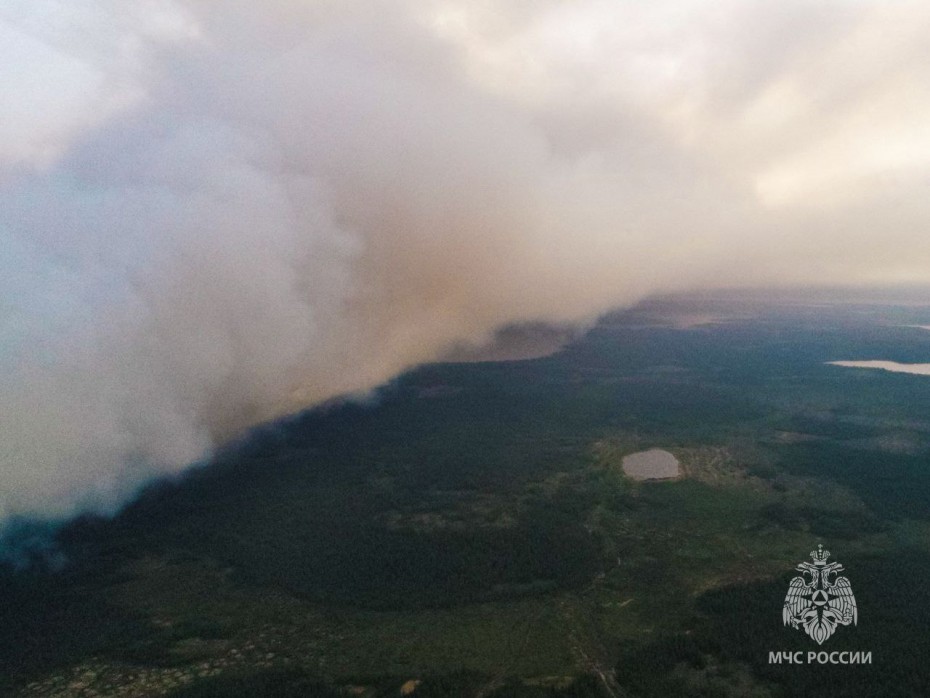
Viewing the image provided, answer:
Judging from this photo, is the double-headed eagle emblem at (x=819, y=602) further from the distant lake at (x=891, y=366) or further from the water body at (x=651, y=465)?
the distant lake at (x=891, y=366)

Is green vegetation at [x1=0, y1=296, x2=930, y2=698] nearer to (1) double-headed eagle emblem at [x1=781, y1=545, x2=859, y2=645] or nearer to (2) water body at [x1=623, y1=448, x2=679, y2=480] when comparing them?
(1) double-headed eagle emblem at [x1=781, y1=545, x2=859, y2=645]

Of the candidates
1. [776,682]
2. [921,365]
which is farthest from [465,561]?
[921,365]

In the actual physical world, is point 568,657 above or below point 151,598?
below

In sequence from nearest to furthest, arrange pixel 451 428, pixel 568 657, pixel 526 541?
pixel 568 657 → pixel 526 541 → pixel 451 428

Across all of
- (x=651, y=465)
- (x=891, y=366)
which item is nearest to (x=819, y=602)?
(x=651, y=465)

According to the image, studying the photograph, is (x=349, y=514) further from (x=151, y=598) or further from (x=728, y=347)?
(x=728, y=347)
